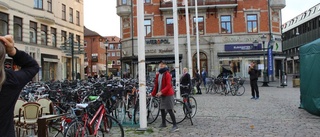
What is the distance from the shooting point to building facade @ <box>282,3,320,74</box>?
52.9 meters

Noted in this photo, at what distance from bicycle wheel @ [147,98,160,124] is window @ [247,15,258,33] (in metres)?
26.6

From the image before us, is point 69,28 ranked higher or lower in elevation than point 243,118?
higher

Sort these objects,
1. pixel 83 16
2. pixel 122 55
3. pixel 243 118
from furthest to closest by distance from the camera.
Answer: pixel 83 16, pixel 122 55, pixel 243 118

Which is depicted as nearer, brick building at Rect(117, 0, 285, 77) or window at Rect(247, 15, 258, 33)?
brick building at Rect(117, 0, 285, 77)

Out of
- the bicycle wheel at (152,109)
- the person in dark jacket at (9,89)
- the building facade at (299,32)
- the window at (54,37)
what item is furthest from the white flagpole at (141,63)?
the building facade at (299,32)

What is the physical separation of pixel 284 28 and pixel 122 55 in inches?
2075

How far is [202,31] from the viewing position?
34031mm

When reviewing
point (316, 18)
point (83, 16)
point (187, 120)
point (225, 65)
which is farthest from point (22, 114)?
point (316, 18)

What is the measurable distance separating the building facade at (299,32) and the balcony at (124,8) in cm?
2734

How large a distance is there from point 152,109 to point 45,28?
1030 inches

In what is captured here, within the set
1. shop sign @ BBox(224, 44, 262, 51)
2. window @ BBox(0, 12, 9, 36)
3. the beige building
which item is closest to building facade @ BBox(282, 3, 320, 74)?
shop sign @ BBox(224, 44, 262, 51)

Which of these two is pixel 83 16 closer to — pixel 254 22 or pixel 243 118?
pixel 254 22

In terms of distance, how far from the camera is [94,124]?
239 inches

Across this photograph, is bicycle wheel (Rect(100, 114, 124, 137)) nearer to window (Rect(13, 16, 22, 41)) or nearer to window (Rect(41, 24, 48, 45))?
window (Rect(13, 16, 22, 41))
